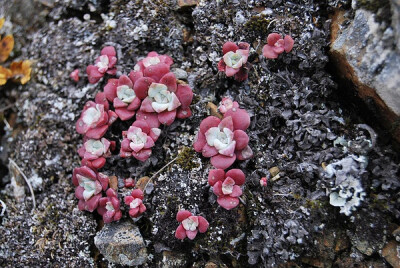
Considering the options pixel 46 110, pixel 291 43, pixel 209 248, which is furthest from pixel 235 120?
pixel 46 110

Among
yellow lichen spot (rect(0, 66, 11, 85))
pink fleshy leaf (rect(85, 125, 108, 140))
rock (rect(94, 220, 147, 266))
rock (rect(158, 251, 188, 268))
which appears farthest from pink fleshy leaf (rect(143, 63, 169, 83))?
yellow lichen spot (rect(0, 66, 11, 85))

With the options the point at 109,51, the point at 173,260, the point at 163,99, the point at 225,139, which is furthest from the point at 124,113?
the point at 173,260

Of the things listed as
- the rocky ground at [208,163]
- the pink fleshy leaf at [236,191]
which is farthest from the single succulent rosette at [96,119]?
the pink fleshy leaf at [236,191]

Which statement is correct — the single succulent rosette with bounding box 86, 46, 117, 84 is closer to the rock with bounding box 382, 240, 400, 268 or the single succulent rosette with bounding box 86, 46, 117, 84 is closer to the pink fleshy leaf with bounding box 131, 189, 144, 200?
the pink fleshy leaf with bounding box 131, 189, 144, 200

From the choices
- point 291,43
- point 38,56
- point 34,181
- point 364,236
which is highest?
point 291,43

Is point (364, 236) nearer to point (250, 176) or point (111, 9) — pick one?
point (250, 176)

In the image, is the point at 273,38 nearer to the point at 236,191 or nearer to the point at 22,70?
the point at 236,191

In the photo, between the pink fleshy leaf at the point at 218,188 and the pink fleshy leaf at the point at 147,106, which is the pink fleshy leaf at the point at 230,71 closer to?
the pink fleshy leaf at the point at 147,106
